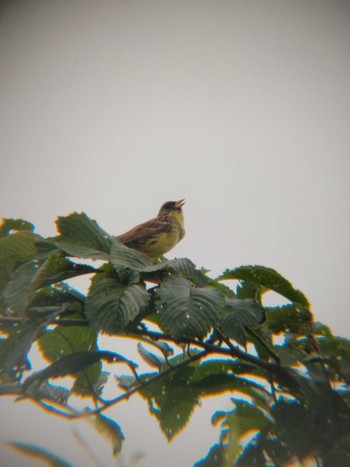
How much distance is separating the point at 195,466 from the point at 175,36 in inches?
1808

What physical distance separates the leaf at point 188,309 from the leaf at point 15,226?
2.10ft

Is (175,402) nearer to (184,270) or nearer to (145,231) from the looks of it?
(184,270)

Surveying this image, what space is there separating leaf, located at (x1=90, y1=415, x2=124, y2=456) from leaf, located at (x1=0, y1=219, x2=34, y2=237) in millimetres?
698

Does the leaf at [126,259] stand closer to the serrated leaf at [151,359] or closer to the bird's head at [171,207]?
the serrated leaf at [151,359]

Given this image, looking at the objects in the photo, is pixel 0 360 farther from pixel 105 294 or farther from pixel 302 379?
pixel 302 379

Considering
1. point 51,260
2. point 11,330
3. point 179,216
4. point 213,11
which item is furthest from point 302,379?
point 213,11

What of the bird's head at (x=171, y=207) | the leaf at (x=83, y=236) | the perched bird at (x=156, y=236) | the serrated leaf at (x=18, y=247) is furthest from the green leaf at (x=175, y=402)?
the bird's head at (x=171, y=207)

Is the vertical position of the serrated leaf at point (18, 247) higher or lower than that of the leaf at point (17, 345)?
higher

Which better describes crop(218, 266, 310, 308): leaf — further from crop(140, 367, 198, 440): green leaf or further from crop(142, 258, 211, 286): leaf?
crop(140, 367, 198, 440): green leaf

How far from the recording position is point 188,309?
1.26 meters

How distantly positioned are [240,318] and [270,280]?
220 mm

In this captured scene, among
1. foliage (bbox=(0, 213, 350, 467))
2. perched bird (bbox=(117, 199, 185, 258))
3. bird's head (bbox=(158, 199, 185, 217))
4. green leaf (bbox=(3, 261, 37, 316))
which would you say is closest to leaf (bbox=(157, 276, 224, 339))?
foliage (bbox=(0, 213, 350, 467))

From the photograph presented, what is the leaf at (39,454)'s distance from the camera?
1.00m

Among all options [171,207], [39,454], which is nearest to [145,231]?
[171,207]
